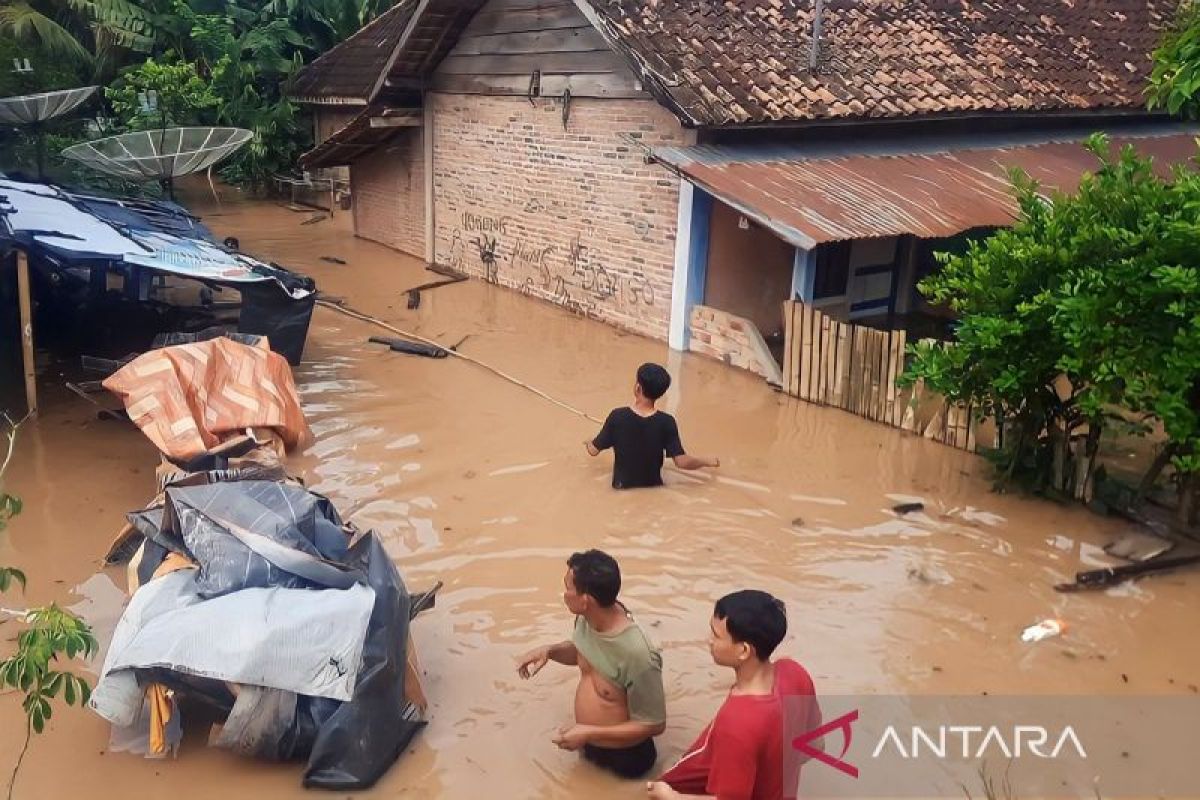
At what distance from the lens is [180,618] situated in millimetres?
3973

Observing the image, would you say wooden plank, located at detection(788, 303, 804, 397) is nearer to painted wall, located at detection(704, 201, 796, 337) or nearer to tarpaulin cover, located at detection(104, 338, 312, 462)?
painted wall, located at detection(704, 201, 796, 337)

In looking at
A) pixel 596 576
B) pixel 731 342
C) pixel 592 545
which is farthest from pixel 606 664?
pixel 731 342

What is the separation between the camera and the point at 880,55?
11805 mm

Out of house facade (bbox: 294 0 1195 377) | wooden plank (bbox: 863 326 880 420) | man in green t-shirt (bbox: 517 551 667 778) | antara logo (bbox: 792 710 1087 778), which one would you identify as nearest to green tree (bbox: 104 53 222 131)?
house facade (bbox: 294 0 1195 377)

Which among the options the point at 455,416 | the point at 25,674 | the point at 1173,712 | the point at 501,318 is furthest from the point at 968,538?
the point at 501,318

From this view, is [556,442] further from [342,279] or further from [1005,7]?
[1005,7]

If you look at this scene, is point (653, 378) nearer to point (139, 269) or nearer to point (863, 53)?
point (139, 269)

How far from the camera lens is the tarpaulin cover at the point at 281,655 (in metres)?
3.88

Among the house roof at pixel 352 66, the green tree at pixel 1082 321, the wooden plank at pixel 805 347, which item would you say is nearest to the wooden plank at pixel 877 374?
the wooden plank at pixel 805 347

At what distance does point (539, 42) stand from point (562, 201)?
2.00 m

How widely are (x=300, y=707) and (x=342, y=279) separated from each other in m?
11.3

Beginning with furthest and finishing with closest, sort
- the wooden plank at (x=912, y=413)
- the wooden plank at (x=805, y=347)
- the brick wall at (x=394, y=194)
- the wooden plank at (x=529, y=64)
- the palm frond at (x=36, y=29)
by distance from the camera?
the palm frond at (x=36, y=29) → the brick wall at (x=394, y=194) → the wooden plank at (x=529, y=64) → the wooden plank at (x=805, y=347) → the wooden plank at (x=912, y=413)

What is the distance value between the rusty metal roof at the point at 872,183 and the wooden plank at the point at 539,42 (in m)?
2.19

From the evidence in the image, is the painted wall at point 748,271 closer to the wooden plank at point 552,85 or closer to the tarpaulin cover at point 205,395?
the wooden plank at point 552,85
